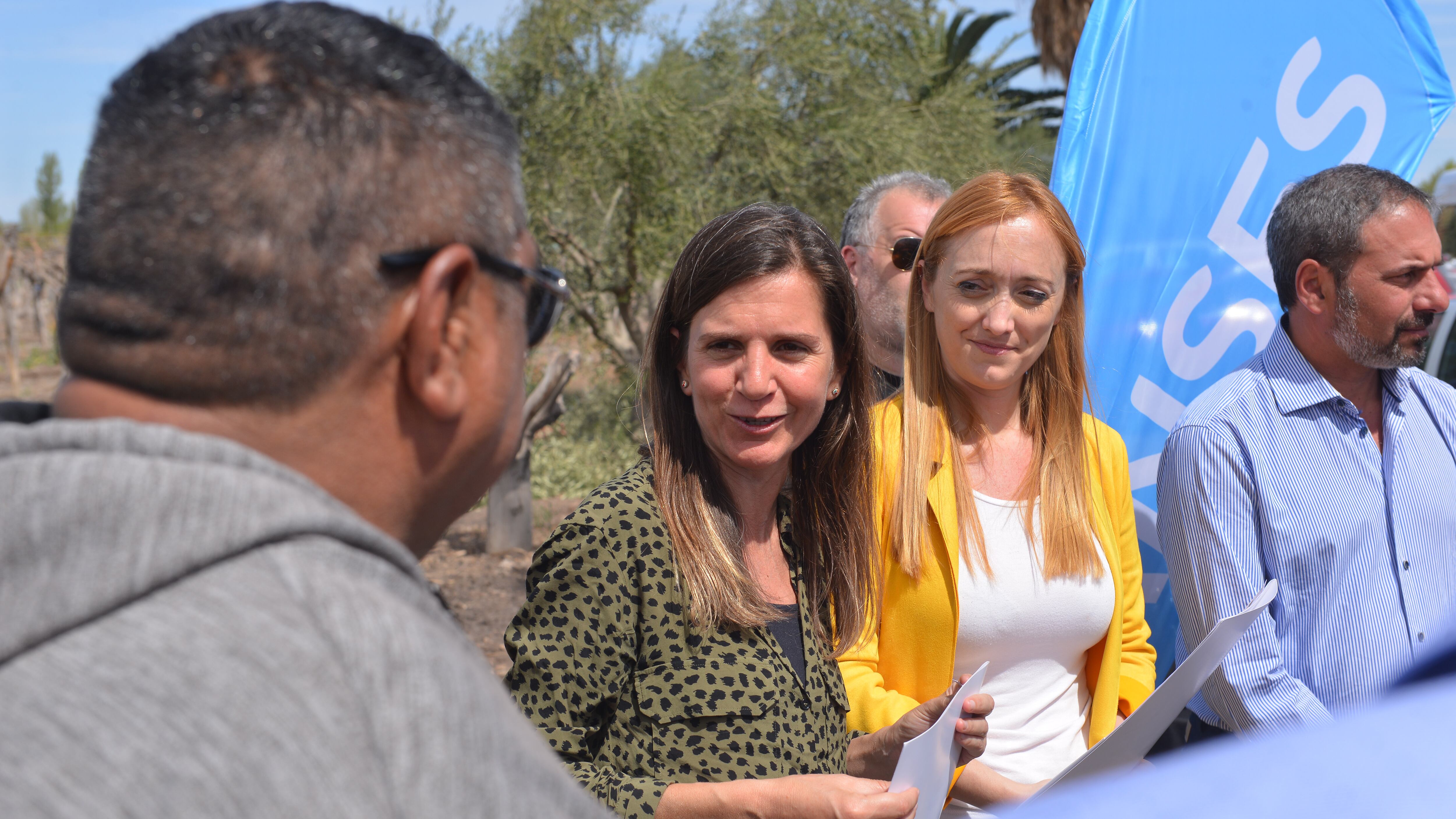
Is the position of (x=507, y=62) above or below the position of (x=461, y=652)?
above

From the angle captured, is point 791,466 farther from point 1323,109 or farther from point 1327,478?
point 1323,109

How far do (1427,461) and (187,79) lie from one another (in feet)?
9.64

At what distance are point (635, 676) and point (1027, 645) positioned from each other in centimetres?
97

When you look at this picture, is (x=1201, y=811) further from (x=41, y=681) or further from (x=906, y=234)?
(x=906, y=234)

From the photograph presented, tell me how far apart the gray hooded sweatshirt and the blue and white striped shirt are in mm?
2230

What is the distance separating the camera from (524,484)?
8.18 meters

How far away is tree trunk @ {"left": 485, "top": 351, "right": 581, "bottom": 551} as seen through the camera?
315 inches

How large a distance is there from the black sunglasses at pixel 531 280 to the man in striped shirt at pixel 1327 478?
6.83ft

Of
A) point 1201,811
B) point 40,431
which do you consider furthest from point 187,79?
point 1201,811

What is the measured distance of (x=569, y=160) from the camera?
11.5 meters

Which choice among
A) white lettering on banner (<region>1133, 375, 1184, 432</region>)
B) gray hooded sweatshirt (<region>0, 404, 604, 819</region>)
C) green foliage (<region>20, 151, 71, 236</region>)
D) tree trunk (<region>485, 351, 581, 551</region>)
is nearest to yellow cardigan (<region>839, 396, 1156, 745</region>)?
white lettering on banner (<region>1133, 375, 1184, 432</region>)

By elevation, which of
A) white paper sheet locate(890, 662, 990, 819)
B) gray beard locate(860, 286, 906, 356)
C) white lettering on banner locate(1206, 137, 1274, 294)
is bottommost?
white paper sheet locate(890, 662, 990, 819)

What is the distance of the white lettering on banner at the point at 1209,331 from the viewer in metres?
3.51

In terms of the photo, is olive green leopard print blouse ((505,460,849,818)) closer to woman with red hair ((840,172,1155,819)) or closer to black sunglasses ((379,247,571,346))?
woman with red hair ((840,172,1155,819))
